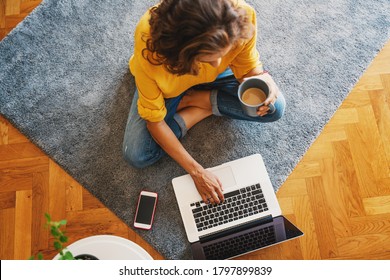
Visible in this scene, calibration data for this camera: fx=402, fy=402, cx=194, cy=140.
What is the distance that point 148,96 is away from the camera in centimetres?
107

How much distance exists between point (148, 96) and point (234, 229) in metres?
0.50

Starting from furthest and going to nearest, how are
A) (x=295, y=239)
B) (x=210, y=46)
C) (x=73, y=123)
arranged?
1. (x=73, y=123)
2. (x=295, y=239)
3. (x=210, y=46)

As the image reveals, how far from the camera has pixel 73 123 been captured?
4.67ft

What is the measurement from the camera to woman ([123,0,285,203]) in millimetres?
808

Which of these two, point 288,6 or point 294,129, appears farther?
point 288,6

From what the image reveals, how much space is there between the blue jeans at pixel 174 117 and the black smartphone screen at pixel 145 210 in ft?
0.37

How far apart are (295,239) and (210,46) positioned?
2.54 feet

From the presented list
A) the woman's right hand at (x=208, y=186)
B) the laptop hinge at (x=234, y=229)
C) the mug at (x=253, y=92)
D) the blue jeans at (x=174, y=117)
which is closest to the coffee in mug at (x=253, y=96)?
the mug at (x=253, y=92)

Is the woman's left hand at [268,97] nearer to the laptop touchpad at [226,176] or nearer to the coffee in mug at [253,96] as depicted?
the coffee in mug at [253,96]

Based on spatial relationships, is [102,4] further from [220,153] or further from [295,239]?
[295,239]

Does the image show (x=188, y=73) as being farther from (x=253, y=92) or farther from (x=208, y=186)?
(x=208, y=186)

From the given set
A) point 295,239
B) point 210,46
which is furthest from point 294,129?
point 210,46

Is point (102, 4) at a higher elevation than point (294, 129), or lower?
higher

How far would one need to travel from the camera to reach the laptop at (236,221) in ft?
4.12
